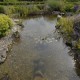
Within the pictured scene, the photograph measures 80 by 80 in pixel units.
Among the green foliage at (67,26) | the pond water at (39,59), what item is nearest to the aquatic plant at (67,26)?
the green foliage at (67,26)

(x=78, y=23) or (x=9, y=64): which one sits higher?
(x=78, y=23)

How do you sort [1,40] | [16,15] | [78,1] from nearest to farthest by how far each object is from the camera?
[1,40] → [16,15] → [78,1]

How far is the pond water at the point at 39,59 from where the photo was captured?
43.0 ft

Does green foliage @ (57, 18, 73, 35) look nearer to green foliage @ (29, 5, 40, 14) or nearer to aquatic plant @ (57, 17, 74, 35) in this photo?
aquatic plant @ (57, 17, 74, 35)

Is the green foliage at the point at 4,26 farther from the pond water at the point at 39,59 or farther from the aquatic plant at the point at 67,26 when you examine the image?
→ the aquatic plant at the point at 67,26

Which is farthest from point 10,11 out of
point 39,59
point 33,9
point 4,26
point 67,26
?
point 39,59

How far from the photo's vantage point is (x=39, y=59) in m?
15.2

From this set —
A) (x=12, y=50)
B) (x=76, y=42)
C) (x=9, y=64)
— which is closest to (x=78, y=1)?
(x=76, y=42)

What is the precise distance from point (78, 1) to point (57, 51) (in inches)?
800

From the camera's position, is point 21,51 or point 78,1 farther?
point 78,1

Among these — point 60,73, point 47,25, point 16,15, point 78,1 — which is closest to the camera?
point 60,73

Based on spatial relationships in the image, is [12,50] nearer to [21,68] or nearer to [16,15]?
[21,68]

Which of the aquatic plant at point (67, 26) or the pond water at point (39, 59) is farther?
the aquatic plant at point (67, 26)

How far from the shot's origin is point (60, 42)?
18.7 meters
